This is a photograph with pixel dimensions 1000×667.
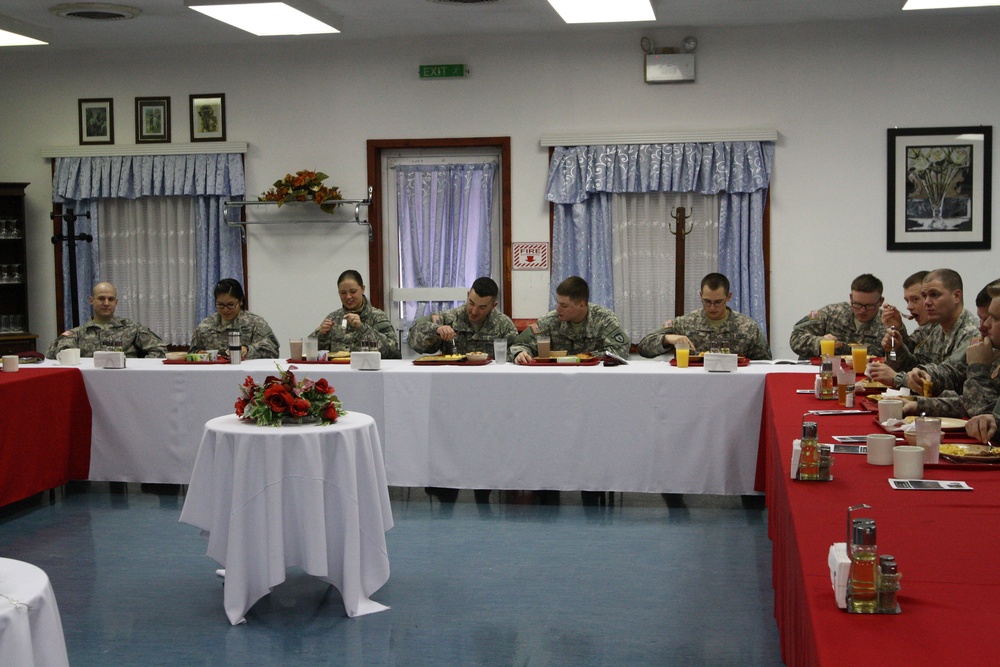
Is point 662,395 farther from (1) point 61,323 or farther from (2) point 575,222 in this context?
(1) point 61,323

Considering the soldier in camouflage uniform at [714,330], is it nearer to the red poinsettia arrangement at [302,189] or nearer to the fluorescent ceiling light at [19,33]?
the red poinsettia arrangement at [302,189]

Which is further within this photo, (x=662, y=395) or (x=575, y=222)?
(x=575, y=222)

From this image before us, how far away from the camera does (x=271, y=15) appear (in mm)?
6000

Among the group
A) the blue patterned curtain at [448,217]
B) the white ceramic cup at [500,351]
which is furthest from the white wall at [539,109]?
the white ceramic cup at [500,351]

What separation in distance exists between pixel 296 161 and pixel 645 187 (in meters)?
2.68

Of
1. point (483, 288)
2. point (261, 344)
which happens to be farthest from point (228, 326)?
point (483, 288)

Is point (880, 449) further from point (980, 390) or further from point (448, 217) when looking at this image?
point (448, 217)

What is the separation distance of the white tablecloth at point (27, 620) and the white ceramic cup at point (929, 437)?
216 cm

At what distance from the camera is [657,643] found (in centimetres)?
336

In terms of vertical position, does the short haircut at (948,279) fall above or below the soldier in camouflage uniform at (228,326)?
above

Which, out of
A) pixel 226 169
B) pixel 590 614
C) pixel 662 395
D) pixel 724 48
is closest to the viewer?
pixel 590 614

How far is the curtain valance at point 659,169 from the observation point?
7.36 metres

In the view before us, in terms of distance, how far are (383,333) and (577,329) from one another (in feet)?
4.15

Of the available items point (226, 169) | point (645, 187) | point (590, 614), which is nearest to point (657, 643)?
point (590, 614)
